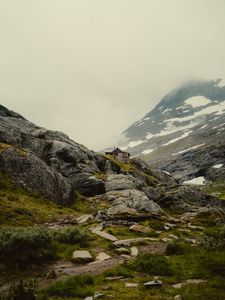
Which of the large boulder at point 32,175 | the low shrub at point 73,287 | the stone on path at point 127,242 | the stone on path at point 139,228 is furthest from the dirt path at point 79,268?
the large boulder at point 32,175

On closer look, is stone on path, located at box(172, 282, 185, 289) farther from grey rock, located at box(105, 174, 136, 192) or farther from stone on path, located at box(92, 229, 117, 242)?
grey rock, located at box(105, 174, 136, 192)

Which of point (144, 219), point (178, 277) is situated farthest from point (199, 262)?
point (144, 219)

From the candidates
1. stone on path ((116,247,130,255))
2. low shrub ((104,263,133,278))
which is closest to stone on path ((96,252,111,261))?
stone on path ((116,247,130,255))

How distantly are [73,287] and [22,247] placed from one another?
191 inches

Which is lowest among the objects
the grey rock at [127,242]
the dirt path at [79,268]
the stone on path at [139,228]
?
the dirt path at [79,268]

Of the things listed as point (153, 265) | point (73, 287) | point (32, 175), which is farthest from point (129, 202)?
point (73, 287)

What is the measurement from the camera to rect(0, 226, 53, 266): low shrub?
17172 millimetres

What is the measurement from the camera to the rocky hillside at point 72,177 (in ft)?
130

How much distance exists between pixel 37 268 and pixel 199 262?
7.36 metres

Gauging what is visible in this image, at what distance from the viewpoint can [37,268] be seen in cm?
1684

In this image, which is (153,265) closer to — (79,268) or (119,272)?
(119,272)

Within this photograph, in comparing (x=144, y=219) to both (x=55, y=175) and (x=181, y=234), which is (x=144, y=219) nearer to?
(x=181, y=234)

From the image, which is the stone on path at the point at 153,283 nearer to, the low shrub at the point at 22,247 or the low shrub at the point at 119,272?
the low shrub at the point at 119,272

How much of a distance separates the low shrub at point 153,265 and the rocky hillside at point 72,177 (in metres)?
14.8
